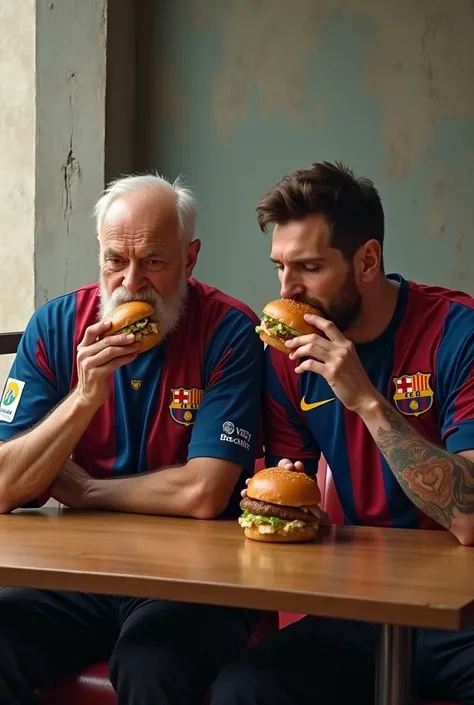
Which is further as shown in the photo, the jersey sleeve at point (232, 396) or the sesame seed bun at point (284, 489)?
the jersey sleeve at point (232, 396)

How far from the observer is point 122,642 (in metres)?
2.63

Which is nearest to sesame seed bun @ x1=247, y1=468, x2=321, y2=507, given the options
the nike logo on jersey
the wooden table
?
the wooden table

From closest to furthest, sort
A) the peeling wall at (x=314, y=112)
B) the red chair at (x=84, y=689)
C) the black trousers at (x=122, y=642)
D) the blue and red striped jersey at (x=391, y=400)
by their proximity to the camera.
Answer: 1. the black trousers at (x=122, y=642)
2. the red chair at (x=84, y=689)
3. the blue and red striped jersey at (x=391, y=400)
4. the peeling wall at (x=314, y=112)

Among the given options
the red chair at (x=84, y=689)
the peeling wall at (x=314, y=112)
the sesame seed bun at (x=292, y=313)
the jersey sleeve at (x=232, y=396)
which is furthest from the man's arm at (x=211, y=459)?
the peeling wall at (x=314, y=112)

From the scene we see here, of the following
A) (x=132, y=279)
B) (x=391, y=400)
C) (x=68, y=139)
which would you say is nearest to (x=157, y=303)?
(x=132, y=279)

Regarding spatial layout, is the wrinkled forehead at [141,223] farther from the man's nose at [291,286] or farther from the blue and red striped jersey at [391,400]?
the blue and red striped jersey at [391,400]

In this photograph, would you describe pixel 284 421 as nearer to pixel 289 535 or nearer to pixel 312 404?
pixel 312 404

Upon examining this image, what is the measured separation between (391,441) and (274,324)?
1.57ft

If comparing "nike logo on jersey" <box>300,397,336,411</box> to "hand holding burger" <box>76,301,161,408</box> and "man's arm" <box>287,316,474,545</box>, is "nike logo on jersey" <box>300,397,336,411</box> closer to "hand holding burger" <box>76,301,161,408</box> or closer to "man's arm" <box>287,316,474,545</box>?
"man's arm" <box>287,316,474,545</box>

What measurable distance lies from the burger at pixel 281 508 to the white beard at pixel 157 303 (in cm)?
69

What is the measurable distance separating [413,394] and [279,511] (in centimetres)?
60

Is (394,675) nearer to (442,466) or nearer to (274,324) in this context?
(442,466)

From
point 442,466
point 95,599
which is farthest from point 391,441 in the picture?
point 95,599

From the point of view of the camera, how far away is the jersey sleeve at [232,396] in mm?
2984
